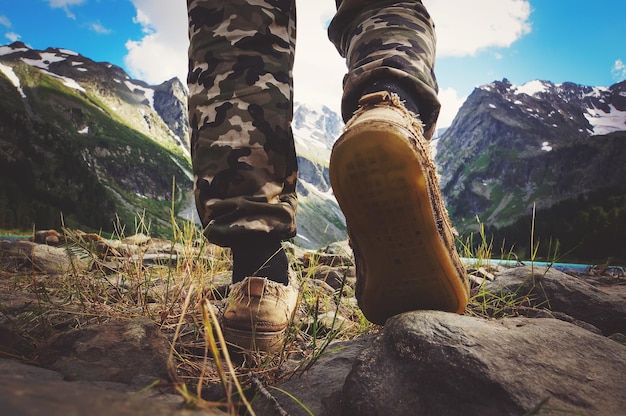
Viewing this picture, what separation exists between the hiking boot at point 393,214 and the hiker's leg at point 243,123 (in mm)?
398

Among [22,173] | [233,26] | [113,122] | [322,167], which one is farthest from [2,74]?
[322,167]

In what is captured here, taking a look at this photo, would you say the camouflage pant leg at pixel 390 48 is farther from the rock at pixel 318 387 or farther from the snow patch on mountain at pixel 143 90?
the snow patch on mountain at pixel 143 90

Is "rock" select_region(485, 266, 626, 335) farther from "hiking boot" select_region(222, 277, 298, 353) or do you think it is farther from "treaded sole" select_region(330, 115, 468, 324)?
"hiking boot" select_region(222, 277, 298, 353)

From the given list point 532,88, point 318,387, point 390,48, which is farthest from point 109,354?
point 532,88

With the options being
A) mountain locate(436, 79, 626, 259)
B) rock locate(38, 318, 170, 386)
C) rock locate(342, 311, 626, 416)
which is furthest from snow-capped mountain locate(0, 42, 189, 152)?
rock locate(342, 311, 626, 416)

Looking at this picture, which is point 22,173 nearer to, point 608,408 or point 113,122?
point 113,122

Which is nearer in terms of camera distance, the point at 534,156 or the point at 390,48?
the point at 390,48

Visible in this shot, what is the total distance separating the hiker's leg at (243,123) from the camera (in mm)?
1446

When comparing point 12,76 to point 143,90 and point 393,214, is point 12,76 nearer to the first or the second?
point 143,90

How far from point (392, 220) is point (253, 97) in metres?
0.79

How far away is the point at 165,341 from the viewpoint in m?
1.14

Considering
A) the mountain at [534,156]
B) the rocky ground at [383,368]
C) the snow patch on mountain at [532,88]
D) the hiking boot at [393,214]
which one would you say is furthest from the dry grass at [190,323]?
the snow patch on mountain at [532,88]

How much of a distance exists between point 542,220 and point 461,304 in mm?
78523

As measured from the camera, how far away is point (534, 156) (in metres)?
118
